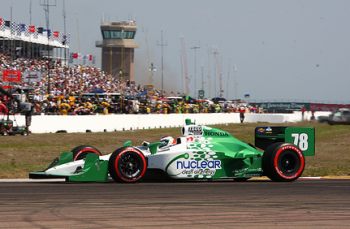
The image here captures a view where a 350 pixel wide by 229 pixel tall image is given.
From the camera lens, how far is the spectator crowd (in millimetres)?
45406

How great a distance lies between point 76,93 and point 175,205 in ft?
138

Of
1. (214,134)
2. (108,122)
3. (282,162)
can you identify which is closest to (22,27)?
(108,122)

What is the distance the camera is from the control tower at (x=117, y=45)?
13250cm

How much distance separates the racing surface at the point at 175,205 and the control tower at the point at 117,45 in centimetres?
11575

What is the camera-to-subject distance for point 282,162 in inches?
698

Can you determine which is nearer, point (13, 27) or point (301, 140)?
point (301, 140)

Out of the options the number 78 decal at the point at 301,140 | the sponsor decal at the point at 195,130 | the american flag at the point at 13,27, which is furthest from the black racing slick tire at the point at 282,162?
the american flag at the point at 13,27

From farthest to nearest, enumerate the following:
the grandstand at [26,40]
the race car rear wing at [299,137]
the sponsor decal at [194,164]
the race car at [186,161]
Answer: the grandstand at [26,40], the race car rear wing at [299,137], the sponsor decal at [194,164], the race car at [186,161]

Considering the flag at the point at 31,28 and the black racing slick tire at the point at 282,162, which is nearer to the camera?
the black racing slick tire at the point at 282,162

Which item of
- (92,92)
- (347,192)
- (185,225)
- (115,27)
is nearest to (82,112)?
(92,92)

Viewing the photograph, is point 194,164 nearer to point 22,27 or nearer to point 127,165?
point 127,165

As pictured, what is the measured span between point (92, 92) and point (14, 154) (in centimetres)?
3116

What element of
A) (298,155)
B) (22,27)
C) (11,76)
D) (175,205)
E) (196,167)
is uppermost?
(22,27)

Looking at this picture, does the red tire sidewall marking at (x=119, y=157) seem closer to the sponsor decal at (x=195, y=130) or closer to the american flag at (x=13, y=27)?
the sponsor decal at (x=195, y=130)
